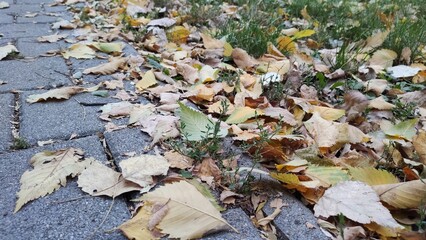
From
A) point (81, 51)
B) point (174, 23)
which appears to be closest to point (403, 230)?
point (81, 51)

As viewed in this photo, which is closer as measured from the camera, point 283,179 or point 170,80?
point 283,179

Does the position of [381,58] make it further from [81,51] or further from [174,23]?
[81,51]

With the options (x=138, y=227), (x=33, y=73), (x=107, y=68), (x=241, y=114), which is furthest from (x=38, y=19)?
(x=138, y=227)

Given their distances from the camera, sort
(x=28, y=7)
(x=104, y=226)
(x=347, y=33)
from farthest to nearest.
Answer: (x=28, y=7), (x=347, y=33), (x=104, y=226)

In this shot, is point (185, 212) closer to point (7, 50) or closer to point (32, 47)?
point (7, 50)

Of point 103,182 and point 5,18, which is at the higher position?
point 103,182

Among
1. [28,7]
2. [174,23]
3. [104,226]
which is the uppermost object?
[104,226]
